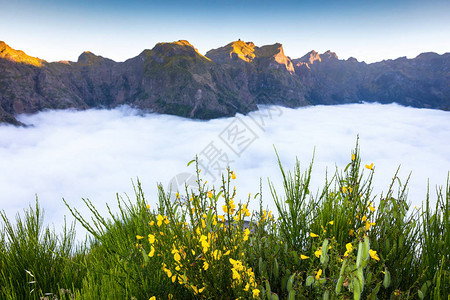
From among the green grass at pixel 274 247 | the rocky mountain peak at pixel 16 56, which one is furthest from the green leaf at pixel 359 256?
the rocky mountain peak at pixel 16 56

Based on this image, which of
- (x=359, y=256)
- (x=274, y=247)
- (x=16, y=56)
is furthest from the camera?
(x=16, y=56)

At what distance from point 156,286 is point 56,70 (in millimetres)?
231121

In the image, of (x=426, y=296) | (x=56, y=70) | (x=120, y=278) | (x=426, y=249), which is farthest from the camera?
(x=56, y=70)

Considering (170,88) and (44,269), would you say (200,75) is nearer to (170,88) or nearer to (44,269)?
(170,88)

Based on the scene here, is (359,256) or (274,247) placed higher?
(359,256)

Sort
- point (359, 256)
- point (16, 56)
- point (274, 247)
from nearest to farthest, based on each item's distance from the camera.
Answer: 1. point (359, 256)
2. point (274, 247)
3. point (16, 56)

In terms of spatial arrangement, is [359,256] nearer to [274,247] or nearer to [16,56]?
[274,247]

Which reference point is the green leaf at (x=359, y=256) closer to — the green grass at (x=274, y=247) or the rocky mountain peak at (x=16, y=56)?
the green grass at (x=274, y=247)

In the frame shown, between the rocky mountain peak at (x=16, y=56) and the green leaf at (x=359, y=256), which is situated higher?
the rocky mountain peak at (x=16, y=56)

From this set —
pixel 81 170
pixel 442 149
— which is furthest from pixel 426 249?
pixel 442 149

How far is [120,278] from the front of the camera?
2100 mm

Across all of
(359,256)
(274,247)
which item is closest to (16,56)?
(274,247)

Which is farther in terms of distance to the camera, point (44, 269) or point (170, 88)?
point (170, 88)

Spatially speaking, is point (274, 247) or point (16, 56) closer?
point (274, 247)
